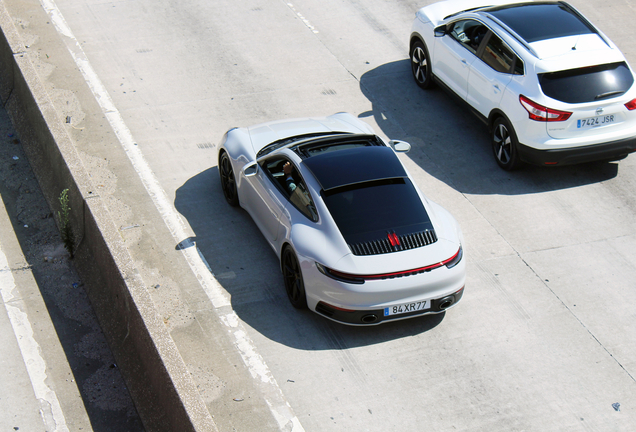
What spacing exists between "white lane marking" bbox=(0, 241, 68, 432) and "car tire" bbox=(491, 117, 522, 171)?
6.60 metres

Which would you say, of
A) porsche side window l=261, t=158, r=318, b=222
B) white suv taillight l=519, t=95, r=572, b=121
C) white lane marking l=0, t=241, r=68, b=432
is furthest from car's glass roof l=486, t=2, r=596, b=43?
white lane marking l=0, t=241, r=68, b=432

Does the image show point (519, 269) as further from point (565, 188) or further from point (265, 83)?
point (265, 83)

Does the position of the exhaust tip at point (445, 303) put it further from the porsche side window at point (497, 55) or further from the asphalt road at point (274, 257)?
the porsche side window at point (497, 55)

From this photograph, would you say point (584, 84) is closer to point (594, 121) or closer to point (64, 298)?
point (594, 121)

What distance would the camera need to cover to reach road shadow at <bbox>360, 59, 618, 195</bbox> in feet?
33.3

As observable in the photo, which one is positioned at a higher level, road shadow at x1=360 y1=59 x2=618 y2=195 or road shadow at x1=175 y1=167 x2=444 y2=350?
road shadow at x1=360 y1=59 x2=618 y2=195

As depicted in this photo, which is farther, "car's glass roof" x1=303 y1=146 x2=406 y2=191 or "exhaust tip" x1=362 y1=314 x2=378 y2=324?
"car's glass roof" x1=303 y1=146 x2=406 y2=191

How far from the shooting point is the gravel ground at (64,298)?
671 cm

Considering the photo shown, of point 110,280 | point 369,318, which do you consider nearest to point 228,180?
point 110,280

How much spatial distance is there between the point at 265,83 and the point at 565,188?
519 cm

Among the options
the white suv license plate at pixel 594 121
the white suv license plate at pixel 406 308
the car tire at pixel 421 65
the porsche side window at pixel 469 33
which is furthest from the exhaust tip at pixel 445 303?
the car tire at pixel 421 65

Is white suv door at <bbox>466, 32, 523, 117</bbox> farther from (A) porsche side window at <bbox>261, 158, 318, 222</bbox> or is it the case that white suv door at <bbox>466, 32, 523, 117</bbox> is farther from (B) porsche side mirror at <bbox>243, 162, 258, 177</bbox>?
(B) porsche side mirror at <bbox>243, 162, 258, 177</bbox>

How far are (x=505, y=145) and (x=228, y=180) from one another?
13.1 ft

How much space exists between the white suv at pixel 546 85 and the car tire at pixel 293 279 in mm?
4075
